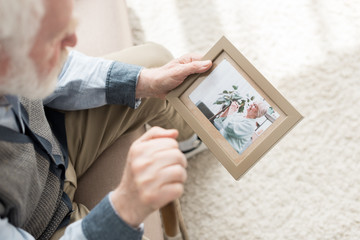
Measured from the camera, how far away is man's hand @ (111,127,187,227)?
1.83ft

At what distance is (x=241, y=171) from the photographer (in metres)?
0.73

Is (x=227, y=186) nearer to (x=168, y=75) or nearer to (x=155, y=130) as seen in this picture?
(x=168, y=75)

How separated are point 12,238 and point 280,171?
33.3 inches

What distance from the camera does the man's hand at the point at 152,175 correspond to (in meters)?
0.56

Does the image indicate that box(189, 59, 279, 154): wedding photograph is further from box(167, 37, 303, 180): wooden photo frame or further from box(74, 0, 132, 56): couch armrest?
box(74, 0, 132, 56): couch armrest

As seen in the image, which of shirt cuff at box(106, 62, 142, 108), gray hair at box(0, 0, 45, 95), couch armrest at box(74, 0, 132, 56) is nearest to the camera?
gray hair at box(0, 0, 45, 95)

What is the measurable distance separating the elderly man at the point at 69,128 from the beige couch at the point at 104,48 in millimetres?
29

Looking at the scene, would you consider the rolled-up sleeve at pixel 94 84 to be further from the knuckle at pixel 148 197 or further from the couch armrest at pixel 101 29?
the knuckle at pixel 148 197

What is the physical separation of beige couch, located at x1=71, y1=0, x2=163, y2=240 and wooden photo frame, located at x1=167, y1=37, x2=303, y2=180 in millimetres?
221

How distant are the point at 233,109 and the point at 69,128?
1.30ft

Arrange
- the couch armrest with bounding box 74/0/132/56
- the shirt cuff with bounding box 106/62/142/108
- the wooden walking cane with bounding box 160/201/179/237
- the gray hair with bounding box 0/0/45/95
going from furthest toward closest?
1. the couch armrest with bounding box 74/0/132/56
2. the shirt cuff with bounding box 106/62/142/108
3. the wooden walking cane with bounding box 160/201/179/237
4. the gray hair with bounding box 0/0/45/95

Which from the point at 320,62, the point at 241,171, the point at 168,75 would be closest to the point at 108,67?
the point at 168,75

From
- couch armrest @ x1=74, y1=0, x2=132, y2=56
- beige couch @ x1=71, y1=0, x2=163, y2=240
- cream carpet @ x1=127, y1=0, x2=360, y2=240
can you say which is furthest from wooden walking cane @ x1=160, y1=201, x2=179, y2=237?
couch armrest @ x1=74, y1=0, x2=132, y2=56

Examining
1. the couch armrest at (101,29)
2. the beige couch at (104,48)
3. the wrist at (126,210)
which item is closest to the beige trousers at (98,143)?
the beige couch at (104,48)
